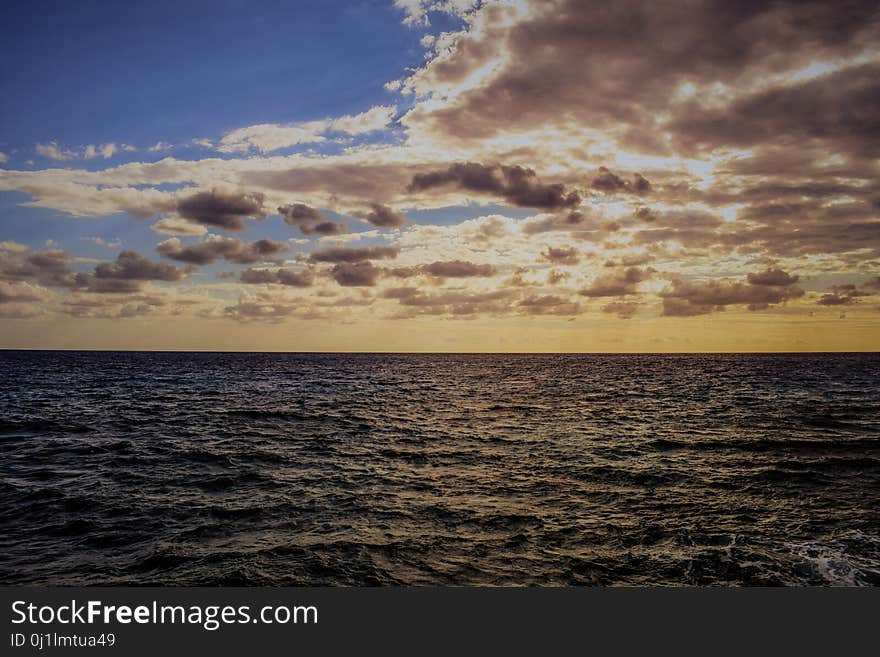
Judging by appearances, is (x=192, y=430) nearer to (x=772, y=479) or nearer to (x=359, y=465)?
(x=359, y=465)

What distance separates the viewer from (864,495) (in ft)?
60.3

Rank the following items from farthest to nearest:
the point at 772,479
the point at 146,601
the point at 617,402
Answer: the point at 617,402 < the point at 772,479 < the point at 146,601

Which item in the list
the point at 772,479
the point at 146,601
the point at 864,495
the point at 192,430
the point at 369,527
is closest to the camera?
the point at 146,601

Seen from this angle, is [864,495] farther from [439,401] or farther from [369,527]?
[439,401]

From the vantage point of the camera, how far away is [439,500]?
17609 millimetres

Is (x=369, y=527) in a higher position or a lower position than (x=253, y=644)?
lower

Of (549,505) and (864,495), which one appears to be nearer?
(549,505)

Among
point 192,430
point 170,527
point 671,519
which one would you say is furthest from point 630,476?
point 192,430

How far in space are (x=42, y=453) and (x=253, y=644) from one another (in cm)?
2444

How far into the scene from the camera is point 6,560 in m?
12.5

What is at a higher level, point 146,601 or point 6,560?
point 146,601

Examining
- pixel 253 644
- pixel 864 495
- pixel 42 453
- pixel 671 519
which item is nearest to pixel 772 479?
pixel 864 495

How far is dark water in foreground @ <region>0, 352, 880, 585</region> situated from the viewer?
12203mm

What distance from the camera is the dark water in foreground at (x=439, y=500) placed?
480 inches
